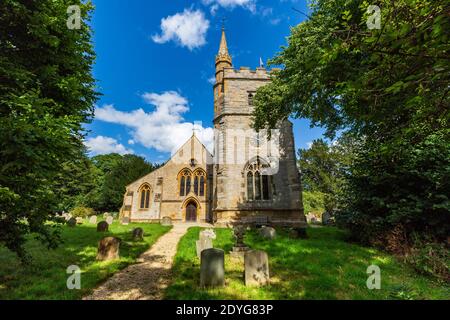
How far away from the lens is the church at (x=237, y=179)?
17.5m

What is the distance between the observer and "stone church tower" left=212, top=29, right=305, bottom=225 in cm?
1741

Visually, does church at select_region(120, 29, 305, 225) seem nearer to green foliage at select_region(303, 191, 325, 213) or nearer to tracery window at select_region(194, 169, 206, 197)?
tracery window at select_region(194, 169, 206, 197)

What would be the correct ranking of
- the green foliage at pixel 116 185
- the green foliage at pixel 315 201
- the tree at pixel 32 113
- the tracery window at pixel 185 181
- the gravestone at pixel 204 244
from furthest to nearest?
the green foliage at pixel 315 201 → the green foliage at pixel 116 185 → the tracery window at pixel 185 181 → the gravestone at pixel 204 244 → the tree at pixel 32 113

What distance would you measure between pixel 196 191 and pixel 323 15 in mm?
19251

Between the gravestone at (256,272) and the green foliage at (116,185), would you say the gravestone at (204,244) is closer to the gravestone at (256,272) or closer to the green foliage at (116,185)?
the gravestone at (256,272)

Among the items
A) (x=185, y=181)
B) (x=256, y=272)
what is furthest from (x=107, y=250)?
(x=185, y=181)

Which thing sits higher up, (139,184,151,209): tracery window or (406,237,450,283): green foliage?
(139,184,151,209): tracery window

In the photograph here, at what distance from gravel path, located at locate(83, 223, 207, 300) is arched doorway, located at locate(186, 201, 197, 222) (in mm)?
15480

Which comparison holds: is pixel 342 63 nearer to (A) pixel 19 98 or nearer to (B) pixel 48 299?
(A) pixel 19 98

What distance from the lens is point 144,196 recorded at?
24922 millimetres

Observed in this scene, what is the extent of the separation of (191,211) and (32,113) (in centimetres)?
2029

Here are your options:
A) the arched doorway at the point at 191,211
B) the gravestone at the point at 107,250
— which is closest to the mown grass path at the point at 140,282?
the gravestone at the point at 107,250

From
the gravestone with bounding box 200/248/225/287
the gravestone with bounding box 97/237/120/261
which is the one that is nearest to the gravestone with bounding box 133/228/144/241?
the gravestone with bounding box 97/237/120/261

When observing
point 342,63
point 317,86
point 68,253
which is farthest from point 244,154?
point 68,253
